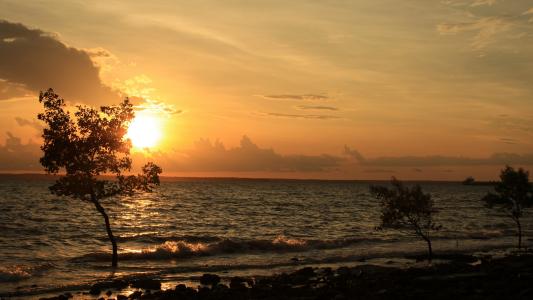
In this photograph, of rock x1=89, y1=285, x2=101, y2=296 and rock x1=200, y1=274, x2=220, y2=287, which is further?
rock x1=200, y1=274, x2=220, y2=287

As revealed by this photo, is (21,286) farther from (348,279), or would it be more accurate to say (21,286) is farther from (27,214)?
(27,214)

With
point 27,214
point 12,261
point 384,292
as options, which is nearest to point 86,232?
point 12,261

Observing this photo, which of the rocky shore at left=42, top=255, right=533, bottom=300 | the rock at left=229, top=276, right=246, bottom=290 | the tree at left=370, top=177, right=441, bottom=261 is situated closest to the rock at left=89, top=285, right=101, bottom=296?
the rocky shore at left=42, top=255, right=533, bottom=300

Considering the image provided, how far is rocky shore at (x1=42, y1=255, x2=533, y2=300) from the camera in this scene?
2348 centimetres

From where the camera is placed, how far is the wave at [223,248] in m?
49.8

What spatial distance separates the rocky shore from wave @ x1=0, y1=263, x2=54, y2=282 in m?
8.26

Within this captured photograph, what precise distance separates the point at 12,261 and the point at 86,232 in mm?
→ 23015

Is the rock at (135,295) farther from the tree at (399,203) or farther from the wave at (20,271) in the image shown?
the tree at (399,203)

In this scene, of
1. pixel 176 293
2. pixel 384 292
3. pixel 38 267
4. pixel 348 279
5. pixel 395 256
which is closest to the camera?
pixel 384 292

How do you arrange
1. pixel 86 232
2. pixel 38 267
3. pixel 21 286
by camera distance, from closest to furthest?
pixel 21 286 → pixel 38 267 → pixel 86 232

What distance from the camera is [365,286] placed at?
27.3 m

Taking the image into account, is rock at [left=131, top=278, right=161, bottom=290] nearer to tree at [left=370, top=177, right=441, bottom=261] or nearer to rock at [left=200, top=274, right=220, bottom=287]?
rock at [left=200, top=274, right=220, bottom=287]

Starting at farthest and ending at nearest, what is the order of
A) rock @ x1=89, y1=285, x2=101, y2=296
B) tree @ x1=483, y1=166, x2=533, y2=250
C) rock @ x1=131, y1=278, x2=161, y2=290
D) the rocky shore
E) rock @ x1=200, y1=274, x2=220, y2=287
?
tree @ x1=483, y1=166, x2=533, y2=250 → rock @ x1=200, y1=274, x2=220, y2=287 → rock @ x1=131, y1=278, x2=161, y2=290 → rock @ x1=89, y1=285, x2=101, y2=296 → the rocky shore

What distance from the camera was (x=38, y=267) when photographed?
136 ft
